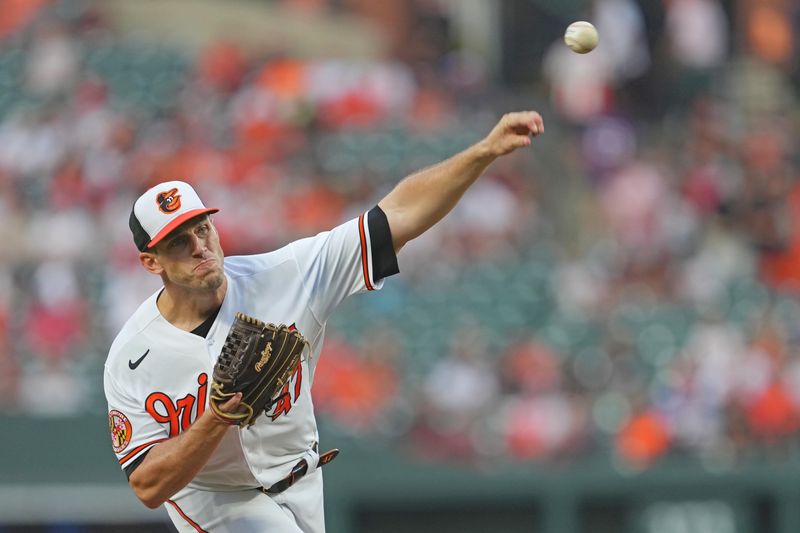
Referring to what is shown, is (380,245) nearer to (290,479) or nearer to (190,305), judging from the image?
(190,305)

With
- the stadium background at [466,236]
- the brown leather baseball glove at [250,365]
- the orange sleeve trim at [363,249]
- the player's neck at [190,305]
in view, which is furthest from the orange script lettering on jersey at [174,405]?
the stadium background at [466,236]

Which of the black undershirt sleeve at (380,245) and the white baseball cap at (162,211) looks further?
the black undershirt sleeve at (380,245)

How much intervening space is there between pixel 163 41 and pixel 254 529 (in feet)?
38.2

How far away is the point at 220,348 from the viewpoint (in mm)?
4316

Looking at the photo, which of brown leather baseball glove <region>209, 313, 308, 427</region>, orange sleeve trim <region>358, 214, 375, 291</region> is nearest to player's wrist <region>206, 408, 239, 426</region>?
brown leather baseball glove <region>209, 313, 308, 427</region>

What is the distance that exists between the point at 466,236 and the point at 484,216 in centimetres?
24

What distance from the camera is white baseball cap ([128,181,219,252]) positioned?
4219mm

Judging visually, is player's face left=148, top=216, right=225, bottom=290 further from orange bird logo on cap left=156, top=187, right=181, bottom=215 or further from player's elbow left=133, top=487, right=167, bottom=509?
player's elbow left=133, top=487, right=167, bottom=509

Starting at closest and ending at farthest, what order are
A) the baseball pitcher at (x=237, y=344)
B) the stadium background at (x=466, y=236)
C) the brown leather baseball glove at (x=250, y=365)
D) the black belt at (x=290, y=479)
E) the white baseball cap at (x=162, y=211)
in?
1. the brown leather baseball glove at (x=250, y=365)
2. the baseball pitcher at (x=237, y=344)
3. the white baseball cap at (x=162, y=211)
4. the black belt at (x=290, y=479)
5. the stadium background at (x=466, y=236)

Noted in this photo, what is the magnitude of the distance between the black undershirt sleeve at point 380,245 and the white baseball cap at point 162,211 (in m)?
0.51

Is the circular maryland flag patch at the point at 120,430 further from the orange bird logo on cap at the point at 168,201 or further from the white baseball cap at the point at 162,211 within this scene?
the orange bird logo on cap at the point at 168,201

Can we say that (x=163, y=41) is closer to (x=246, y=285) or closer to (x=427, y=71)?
(x=427, y=71)

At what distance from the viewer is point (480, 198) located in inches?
448

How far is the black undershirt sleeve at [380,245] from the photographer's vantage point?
4352 mm
